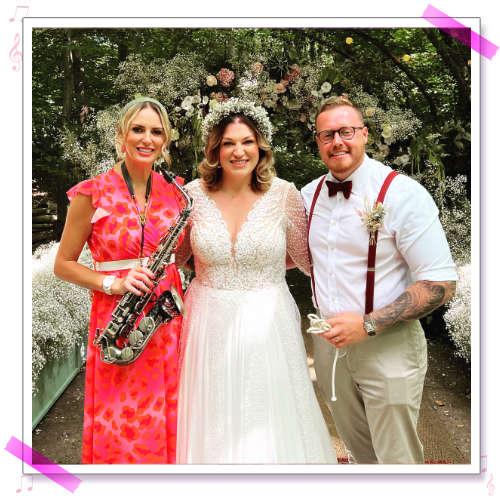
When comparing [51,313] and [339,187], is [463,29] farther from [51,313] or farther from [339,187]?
[51,313]

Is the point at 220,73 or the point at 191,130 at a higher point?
the point at 220,73

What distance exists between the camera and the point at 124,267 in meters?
2.74

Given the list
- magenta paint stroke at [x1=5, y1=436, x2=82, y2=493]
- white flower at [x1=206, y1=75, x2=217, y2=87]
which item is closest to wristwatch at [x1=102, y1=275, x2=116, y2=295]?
magenta paint stroke at [x1=5, y1=436, x2=82, y2=493]

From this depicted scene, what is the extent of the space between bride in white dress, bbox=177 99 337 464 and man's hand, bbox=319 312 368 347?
34cm

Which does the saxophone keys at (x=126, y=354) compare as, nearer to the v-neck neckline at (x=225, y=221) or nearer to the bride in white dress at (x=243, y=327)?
the bride in white dress at (x=243, y=327)

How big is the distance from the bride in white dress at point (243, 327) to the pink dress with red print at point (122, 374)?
0.65ft

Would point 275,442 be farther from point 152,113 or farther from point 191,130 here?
point 191,130

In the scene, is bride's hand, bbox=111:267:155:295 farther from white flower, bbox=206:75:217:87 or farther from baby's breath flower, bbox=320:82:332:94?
baby's breath flower, bbox=320:82:332:94

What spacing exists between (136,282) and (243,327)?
28.3 inches

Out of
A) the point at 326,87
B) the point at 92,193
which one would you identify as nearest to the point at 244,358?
the point at 92,193
